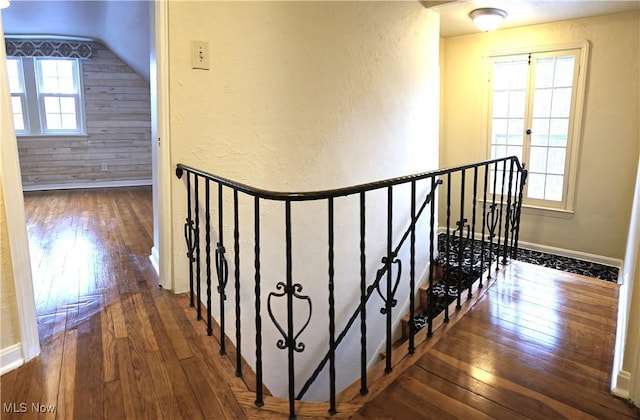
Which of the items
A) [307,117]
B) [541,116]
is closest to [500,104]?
[541,116]

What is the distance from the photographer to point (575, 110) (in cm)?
398

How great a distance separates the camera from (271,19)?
2.57 m

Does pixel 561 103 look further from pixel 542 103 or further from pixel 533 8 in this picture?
pixel 533 8

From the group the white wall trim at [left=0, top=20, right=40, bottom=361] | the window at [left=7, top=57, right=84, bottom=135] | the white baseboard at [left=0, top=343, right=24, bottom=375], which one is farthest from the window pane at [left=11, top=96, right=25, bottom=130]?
the white baseboard at [left=0, top=343, right=24, bottom=375]

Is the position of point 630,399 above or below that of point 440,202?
below

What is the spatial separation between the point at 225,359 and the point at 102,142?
244 inches

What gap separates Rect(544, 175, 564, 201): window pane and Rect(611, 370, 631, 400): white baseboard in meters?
2.88

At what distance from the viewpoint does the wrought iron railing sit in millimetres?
1579

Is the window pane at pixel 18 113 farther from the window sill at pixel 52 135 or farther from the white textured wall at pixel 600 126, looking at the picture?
the white textured wall at pixel 600 126

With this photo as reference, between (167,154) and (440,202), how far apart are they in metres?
3.51

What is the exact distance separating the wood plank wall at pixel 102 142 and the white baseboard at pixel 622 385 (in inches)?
275

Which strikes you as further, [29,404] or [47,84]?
[47,84]

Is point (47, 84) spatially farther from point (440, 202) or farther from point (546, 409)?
point (546, 409)

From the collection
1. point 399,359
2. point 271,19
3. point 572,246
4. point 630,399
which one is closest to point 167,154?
point 271,19
